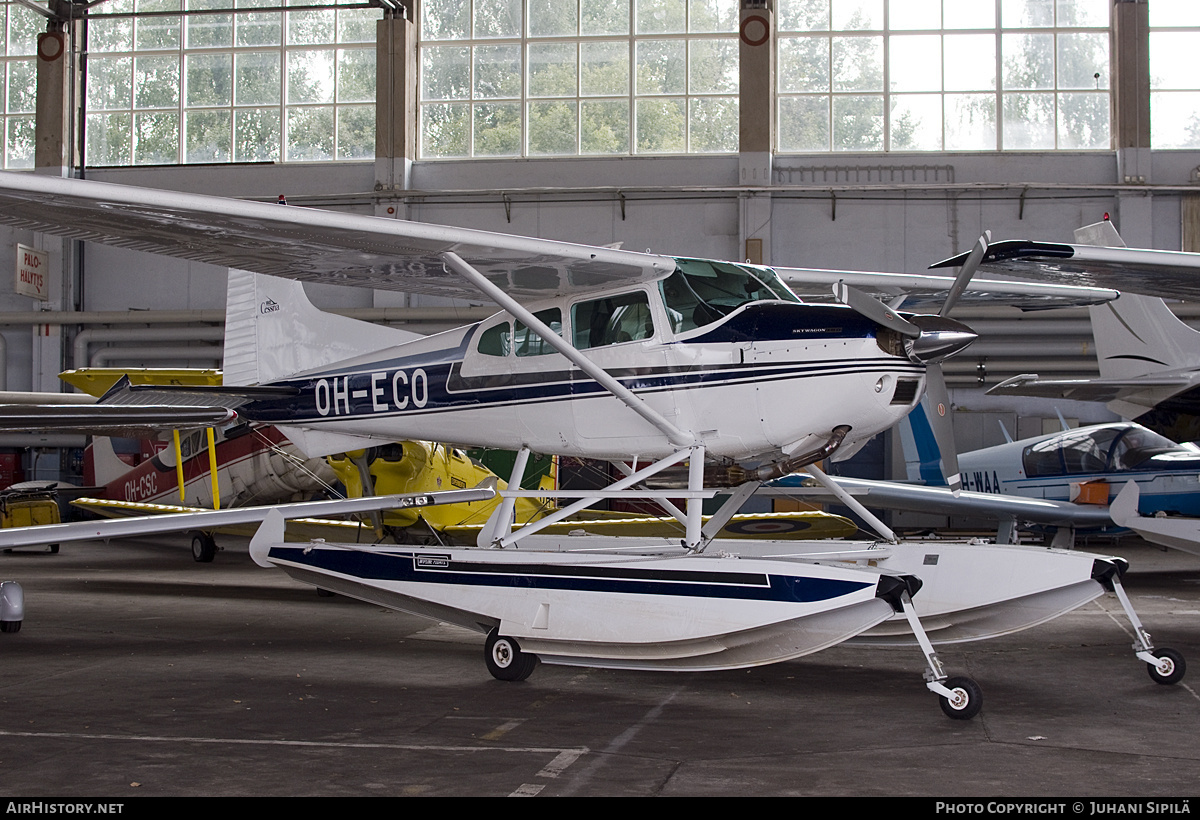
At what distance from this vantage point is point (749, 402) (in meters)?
6.53

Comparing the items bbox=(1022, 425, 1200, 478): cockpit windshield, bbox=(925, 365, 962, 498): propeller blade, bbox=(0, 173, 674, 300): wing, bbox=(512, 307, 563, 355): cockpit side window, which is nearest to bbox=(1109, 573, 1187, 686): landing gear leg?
bbox=(925, 365, 962, 498): propeller blade

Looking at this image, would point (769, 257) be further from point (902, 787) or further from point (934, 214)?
point (902, 787)

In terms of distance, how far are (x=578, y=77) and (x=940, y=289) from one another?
14319 mm

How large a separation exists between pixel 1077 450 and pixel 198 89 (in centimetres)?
1836

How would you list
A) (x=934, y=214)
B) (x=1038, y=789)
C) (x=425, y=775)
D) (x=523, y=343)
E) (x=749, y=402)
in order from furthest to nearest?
(x=934, y=214)
(x=523, y=343)
(x=749, y=402)
(x=425, y=775)
(x=1038, y=789)

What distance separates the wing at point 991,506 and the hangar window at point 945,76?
991 centimetres

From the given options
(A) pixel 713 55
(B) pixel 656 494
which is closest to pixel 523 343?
(B) pixel 656 494

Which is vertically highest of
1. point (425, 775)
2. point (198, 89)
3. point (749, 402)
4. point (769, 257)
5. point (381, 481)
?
Result: point (198, 89)

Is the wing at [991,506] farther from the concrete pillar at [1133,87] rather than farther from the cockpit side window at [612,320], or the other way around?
the concrete pillar at [1133,87]

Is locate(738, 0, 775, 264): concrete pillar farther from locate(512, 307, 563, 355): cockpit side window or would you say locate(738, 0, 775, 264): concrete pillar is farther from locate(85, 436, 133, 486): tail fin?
locate(512, 307, 563, 355): cockpit side window

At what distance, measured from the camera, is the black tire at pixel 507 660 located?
6.50 m

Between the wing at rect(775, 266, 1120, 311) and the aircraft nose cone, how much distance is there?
200 centimetres

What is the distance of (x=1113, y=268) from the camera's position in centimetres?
799

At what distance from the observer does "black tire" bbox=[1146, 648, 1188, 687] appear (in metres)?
6.09
